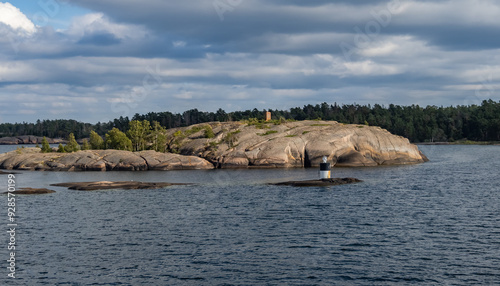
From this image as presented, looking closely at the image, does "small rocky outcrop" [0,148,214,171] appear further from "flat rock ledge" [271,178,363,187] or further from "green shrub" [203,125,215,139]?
"flat rock ledge" [271,178,363,187]

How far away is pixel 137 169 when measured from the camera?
4242 inches

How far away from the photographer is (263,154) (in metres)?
111

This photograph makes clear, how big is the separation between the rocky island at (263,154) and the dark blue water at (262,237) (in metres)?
38.9

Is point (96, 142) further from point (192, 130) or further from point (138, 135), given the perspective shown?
point (192, 130)

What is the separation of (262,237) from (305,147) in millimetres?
72433

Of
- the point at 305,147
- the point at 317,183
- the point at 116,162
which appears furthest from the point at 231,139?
the point at 317,183

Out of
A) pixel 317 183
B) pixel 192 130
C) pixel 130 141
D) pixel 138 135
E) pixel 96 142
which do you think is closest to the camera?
pixel 317 183

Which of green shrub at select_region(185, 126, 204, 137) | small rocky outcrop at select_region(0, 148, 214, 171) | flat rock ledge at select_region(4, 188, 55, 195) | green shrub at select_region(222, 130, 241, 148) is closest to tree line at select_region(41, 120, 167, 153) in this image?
green shrub at select_region(185, 126, 204, 137)

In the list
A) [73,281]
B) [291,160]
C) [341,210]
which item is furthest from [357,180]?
[73,281]

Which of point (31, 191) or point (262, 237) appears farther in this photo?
point (31, 191)

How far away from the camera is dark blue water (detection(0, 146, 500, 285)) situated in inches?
1193

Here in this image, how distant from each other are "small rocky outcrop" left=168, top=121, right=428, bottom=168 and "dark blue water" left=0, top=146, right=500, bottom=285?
39446 millimetres

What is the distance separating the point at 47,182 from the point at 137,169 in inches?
1052

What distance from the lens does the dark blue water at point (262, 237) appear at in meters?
30.3
